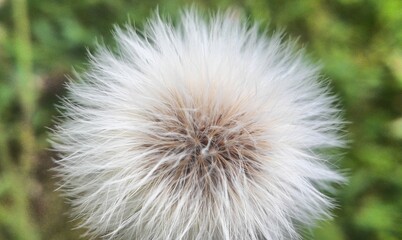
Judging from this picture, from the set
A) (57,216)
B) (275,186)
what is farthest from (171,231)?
(57,216)

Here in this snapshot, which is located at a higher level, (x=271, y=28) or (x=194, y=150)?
(x=271, y=28)

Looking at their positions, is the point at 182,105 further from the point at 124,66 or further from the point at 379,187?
the point at 379,187

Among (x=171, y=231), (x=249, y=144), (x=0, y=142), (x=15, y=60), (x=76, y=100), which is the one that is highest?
(x=15, y=60)

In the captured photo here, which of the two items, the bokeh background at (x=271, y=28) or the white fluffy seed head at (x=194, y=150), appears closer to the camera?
the white fluffy seed head at (x=194, y=150)

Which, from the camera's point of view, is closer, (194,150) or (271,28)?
(194,150)

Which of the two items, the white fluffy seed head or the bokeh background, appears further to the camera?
the bokeh background
